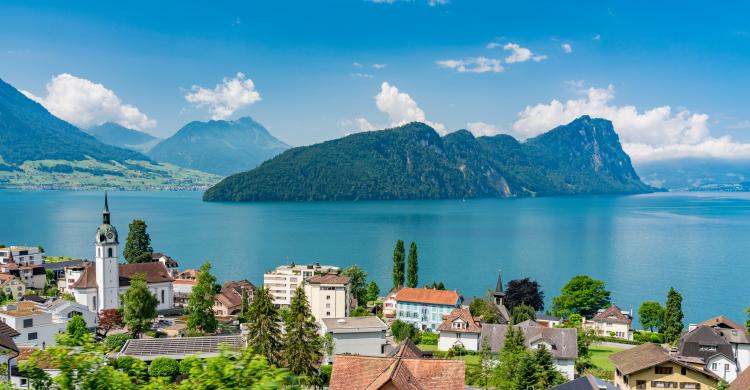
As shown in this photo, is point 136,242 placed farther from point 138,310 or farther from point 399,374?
point 399,374

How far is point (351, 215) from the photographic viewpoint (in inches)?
7180

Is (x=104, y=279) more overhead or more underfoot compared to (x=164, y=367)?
more overhead

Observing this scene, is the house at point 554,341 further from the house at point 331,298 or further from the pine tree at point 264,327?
the house at point 331,298

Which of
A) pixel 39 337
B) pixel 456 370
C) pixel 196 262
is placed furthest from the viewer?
pixel 196 262

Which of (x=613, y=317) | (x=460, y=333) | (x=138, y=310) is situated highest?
(x=138, y=310)

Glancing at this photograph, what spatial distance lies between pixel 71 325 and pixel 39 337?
1.98 meters

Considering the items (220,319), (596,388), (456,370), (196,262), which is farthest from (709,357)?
(196,262)

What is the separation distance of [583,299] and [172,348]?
4205cm

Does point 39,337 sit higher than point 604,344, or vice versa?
point 39,337

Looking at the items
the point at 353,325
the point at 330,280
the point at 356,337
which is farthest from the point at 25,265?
the point at 356,337

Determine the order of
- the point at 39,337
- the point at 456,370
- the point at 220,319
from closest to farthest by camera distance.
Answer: the point at 456,370, the point at 39,337, the point at 220,319

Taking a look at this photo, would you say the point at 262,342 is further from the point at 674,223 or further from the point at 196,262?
the point at 674,223

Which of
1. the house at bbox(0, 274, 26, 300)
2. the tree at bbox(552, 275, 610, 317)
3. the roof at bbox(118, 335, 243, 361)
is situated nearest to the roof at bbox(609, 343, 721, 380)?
the roof at bbox(118, 335, 243, 361)

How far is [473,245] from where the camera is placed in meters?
110
